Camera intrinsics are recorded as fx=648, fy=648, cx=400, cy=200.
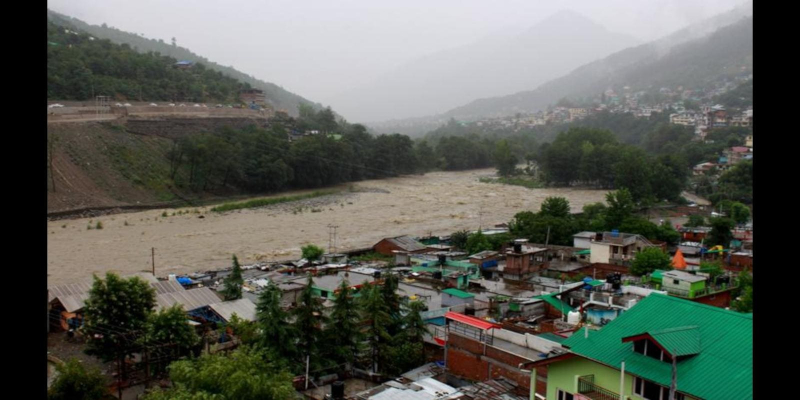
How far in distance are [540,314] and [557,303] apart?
0.23 meters

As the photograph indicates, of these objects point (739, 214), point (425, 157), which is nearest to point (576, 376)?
point (739, 214)

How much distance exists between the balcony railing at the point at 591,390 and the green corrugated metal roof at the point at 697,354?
147 millimetres

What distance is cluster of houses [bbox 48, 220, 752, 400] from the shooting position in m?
3.24

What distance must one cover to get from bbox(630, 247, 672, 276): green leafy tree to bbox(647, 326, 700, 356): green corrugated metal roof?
6.29 meters

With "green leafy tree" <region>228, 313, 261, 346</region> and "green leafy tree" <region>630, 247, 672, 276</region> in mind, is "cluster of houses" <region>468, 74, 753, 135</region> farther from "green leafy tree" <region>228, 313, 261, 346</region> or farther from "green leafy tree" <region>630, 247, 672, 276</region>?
"green leafy tree" <region>228, 313, 261, 346</region>

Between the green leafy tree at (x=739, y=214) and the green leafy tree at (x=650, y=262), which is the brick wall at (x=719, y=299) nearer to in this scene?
the green leafy tree at (x=650, y=262)

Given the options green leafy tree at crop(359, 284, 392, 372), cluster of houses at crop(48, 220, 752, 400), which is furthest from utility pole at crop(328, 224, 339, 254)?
green leafy tree at crop(359, 284, 392, 372)

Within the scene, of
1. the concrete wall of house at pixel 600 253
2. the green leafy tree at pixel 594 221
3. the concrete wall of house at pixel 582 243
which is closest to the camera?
the concrete wall of house at pixel 600 253

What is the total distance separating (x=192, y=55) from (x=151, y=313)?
212 feet

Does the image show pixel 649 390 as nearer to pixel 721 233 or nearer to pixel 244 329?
pixel 244 329

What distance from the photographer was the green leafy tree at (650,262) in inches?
363

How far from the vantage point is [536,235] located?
12.4m

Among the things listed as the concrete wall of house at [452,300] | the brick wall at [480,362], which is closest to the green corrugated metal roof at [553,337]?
the brick wall at [480,362]
